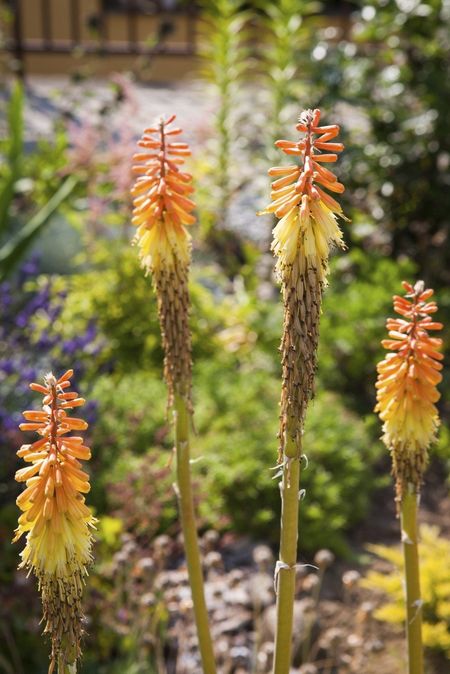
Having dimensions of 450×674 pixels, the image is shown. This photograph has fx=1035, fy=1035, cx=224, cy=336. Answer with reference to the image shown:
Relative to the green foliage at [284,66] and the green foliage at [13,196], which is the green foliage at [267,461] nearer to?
the green foliage at [13,196]

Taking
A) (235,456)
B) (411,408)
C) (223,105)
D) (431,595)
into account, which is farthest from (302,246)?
(223,105)

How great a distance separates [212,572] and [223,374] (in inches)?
53.6

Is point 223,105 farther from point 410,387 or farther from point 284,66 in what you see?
point 410,387

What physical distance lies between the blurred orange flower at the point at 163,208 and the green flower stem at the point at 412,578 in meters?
0.62

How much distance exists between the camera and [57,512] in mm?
1533

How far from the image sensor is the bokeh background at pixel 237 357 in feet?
11.1

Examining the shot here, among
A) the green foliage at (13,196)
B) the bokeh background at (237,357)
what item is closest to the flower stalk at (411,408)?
the bokeh background at (237,357)

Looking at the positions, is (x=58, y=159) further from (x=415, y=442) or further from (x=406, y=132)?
(x=415, y=442)

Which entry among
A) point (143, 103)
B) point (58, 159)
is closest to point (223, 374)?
point (58, 159)

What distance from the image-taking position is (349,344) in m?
5.02

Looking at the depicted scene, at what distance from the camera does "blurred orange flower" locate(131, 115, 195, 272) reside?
180 centimetres

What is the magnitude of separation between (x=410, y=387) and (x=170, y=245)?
498 millimetres

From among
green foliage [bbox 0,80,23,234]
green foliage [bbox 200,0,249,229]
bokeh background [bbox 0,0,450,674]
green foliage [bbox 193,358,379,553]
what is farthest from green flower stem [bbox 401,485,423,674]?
green foliage [bbox 200,0,249,229]

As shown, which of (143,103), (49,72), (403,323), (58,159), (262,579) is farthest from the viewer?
(49,72)
